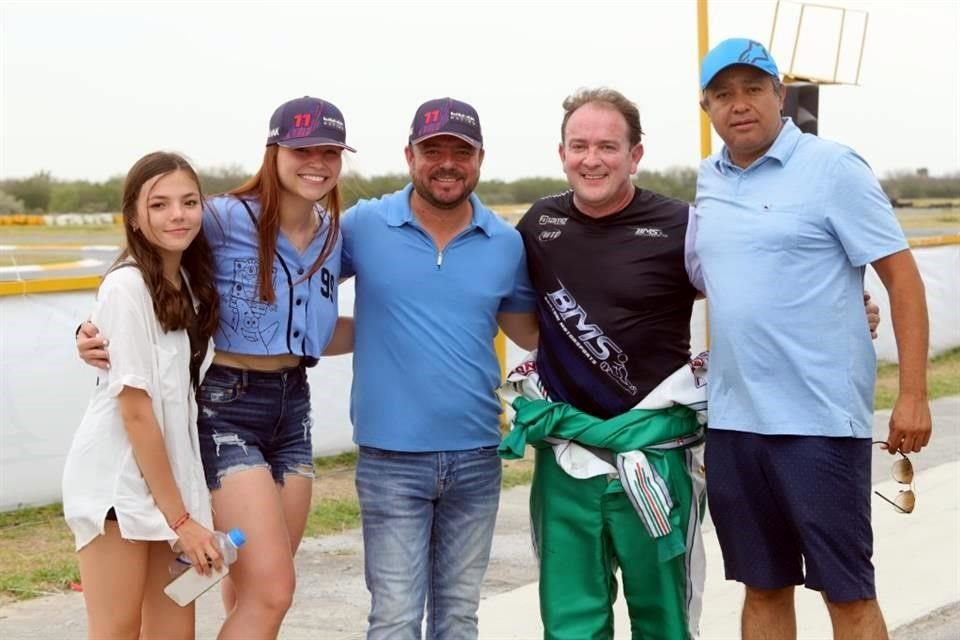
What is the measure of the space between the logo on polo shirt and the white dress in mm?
1407

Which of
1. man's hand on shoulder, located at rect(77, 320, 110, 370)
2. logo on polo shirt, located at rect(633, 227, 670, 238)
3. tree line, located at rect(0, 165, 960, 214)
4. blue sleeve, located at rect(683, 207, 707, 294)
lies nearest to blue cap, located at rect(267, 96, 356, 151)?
man's hand on shoulder, located at rect(77, 320, 110, 370)

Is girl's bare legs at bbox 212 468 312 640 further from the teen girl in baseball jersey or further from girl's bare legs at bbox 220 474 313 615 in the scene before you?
girl's bare legs at bbox 220 474 313 615

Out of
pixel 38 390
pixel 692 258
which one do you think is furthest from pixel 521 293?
pixel 38 390

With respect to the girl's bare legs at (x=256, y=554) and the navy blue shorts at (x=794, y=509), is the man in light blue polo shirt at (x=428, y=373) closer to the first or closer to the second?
the girl's bare legs at (x=256, y=554)

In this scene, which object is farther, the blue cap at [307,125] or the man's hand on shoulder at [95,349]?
the blue cap at [307,125]

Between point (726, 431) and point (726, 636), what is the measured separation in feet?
6.26

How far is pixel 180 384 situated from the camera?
393 cm

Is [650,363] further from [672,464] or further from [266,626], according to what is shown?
[266,626]

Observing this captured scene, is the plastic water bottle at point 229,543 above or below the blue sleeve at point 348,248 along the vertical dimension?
below

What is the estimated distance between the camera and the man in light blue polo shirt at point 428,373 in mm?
4367

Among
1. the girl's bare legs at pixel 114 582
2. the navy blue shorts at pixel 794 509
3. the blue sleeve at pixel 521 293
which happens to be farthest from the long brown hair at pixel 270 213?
the navy blue shorts at pixel 794 509

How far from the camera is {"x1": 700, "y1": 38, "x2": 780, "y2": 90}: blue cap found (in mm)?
4355

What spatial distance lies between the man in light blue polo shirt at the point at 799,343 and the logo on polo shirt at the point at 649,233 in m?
0.13

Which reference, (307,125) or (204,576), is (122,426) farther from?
(307,125)
